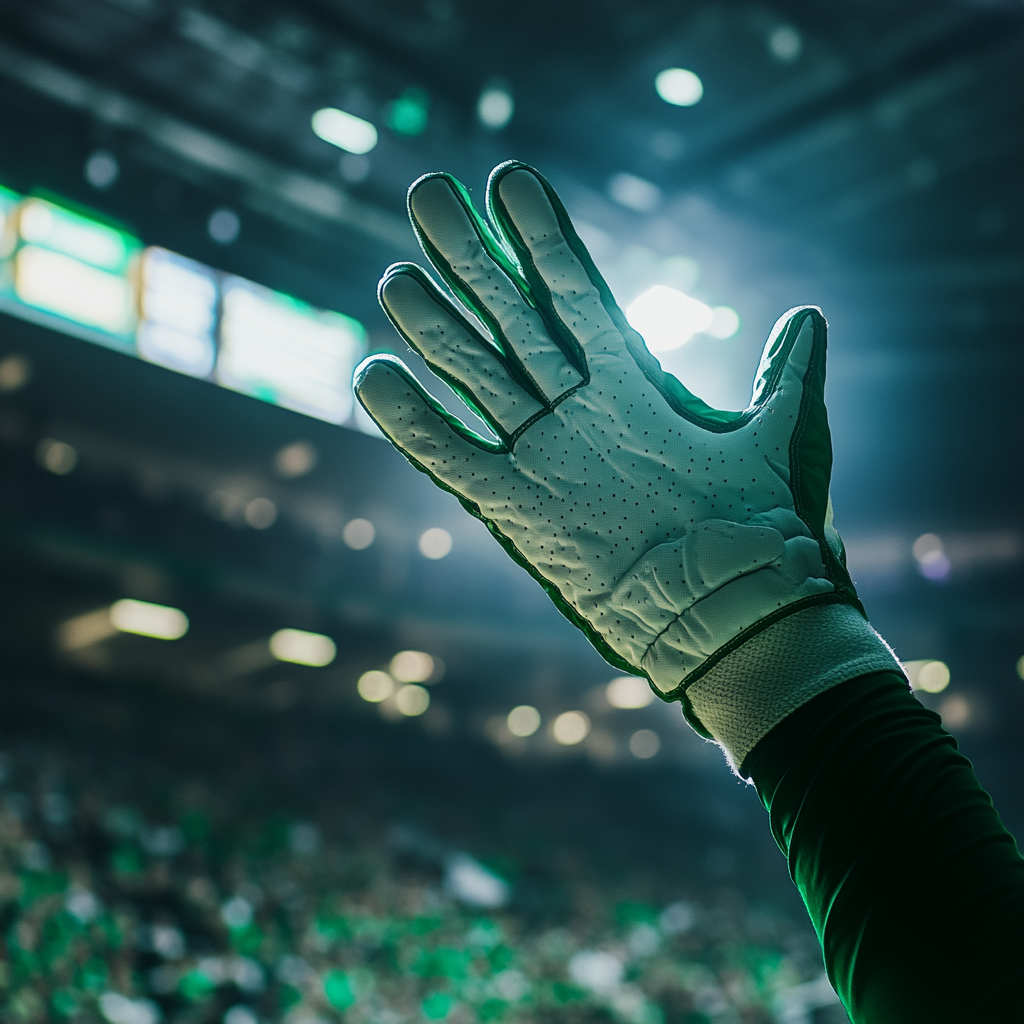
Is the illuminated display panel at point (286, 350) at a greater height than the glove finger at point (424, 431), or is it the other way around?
the illuminated display panel at point (286, 350)

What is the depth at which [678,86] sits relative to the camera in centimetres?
588

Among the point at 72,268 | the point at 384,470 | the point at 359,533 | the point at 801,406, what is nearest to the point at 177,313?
the point at 72,268

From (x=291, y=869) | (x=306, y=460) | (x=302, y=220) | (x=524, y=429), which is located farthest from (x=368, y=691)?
(x=524, y=429)

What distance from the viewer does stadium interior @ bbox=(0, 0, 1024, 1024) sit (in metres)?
5.66

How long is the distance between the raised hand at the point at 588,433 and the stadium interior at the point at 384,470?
15.7 ft

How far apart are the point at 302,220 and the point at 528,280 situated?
7.75 m

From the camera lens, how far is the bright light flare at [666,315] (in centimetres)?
766

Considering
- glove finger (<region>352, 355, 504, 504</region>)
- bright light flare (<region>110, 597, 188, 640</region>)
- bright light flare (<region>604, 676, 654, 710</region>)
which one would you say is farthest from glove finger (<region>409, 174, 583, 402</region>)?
bright light flare (<region>604, 676, 654, 710</region>)

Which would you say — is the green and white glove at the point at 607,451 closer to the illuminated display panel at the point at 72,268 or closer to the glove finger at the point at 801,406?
the glove finger at the point at 801,406

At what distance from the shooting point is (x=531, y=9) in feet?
17.7

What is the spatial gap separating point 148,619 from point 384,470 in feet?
11.1

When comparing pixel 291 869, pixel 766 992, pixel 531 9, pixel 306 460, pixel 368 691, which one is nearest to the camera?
pixel 531 9

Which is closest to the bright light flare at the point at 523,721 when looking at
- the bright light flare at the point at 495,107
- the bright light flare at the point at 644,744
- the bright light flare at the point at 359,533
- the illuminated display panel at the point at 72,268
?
the bright light flare at the point at 644,744

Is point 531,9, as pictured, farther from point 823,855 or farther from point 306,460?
point 306,460
